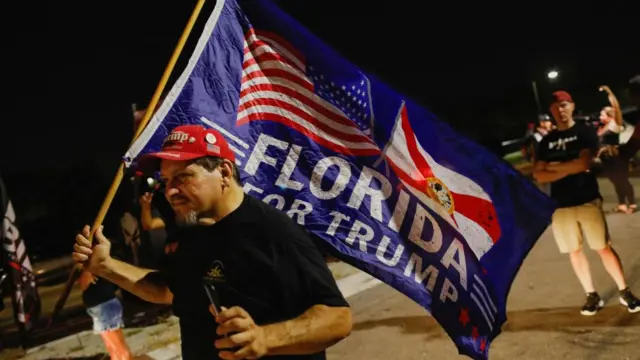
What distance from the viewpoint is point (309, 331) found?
1798mm

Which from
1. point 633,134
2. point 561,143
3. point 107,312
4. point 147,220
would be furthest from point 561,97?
point 107,312

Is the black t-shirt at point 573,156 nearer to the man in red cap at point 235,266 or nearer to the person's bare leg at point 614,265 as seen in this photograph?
the person's bare leg at point 614,265

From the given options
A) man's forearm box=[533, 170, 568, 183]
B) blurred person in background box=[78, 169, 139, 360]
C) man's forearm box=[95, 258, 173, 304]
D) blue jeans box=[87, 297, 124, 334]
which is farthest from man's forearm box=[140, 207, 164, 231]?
man's forearm box=[533, 170, 568, 183]

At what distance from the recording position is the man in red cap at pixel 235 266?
185 centimetres

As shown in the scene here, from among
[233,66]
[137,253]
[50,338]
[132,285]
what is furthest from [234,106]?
[50,338]

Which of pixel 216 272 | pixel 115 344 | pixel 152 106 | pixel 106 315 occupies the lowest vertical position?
pixel 115 344

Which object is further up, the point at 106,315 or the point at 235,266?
the point at 235,266

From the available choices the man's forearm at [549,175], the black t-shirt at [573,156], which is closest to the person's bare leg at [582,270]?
the black t-shirt at [573,156]

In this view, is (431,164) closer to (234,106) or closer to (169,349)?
(234,106)

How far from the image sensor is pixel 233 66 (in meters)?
2.98

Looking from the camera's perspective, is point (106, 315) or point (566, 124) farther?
point (566, 124)

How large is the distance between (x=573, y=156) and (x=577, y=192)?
328 mm

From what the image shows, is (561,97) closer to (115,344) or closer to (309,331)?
(309,331)

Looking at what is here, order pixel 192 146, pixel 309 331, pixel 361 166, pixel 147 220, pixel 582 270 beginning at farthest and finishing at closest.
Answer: pixel 147 220 → pixel 582 270 → pixel 361 166 → pixel 192 146 → pixel 309 331
